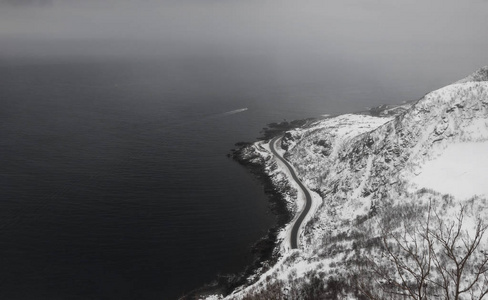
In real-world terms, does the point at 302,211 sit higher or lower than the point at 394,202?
lower

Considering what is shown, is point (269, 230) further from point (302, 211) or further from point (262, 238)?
point (302, 211)

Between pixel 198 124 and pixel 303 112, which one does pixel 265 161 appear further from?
pixel 303 112

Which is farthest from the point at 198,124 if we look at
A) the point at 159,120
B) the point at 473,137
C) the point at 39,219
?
the point at 473,137

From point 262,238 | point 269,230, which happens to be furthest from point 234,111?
point 262,238

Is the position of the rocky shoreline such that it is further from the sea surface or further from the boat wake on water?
the boat wake on water

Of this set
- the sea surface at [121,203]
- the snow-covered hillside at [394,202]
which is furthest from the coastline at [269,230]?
the snow-covered hillside at [394,202]

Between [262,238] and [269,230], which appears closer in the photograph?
[262,238]

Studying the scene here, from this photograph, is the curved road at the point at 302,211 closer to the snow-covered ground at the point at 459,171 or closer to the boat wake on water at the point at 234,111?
the snow-covered ground at the point at 459,171

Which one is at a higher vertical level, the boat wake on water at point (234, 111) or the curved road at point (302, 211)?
the boat wake on water at point (234, 111)
